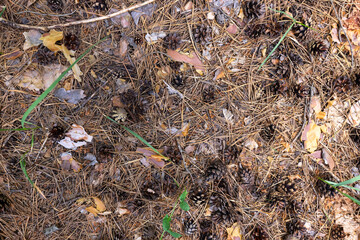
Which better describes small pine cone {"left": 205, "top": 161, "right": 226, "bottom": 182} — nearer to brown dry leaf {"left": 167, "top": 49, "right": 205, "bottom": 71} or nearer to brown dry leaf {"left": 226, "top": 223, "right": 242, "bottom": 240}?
brown dry leaf {"left": 226, "top": 223, "right": 242, "bottom": 240}

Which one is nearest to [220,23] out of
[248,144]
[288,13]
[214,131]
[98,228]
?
[288,13]

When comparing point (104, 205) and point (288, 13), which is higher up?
point (288, 13)

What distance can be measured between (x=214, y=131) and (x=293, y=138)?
0.75 metres

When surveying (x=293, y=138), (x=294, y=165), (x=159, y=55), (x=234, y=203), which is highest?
(x=159, y=55)

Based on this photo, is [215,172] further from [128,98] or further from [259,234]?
[128,98]

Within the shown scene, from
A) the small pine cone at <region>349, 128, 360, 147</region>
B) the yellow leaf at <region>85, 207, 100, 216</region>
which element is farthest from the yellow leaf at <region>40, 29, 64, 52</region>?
the small pine cone at <region>349, 128, 360, 147</region>

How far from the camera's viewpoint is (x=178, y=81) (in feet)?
6.24

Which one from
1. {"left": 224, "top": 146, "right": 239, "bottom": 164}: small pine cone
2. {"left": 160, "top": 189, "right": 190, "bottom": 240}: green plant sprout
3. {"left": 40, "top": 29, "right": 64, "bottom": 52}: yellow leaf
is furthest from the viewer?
{"left": 224, "top": 146, "right": 239, "bottom": 164}: small pine cone

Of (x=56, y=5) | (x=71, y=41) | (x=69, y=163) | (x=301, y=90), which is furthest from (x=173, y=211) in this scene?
(x=56, y=5)

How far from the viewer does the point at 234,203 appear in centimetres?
198

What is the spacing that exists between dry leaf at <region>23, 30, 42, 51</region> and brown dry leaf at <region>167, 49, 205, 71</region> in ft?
3.80

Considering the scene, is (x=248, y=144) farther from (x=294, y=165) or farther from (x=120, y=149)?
(x=120, y=149)

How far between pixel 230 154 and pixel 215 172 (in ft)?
0.71

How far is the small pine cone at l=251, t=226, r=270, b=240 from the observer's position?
6.38 feet
